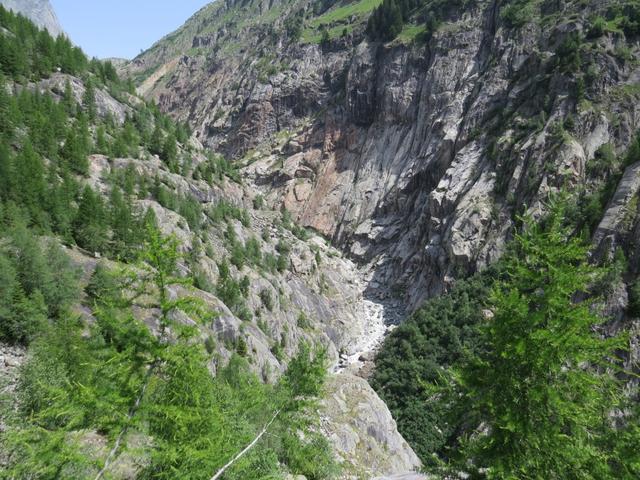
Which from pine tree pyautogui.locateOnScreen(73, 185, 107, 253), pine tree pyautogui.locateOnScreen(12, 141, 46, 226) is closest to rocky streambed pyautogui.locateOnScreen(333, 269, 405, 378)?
pine tree pyautogui.locateOnScreen(73, 185, 107, 253)

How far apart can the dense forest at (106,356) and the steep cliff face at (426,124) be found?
50058mm

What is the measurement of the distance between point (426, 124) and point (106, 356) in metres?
103

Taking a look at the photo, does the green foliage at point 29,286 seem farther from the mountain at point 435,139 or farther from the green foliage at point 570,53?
the green foliage at point 570,53

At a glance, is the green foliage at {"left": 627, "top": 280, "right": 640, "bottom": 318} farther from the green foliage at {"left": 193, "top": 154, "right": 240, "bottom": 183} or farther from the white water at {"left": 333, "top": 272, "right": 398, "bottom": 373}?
the green foliage at {"left": 193, "top": 154, "right": 240, "bottom": 183}

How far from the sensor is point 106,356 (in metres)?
10.1

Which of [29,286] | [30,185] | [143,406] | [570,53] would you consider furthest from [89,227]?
[570,53]

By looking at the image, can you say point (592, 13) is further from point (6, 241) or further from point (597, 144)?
point (6, 241)

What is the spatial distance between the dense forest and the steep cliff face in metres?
50.1

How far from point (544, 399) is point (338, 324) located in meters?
64.5

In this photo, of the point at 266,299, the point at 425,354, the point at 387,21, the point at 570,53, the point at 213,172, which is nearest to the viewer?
the point at 425,354

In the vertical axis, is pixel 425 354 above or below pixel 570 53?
below

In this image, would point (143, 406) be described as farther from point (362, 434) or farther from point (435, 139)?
point (435, 139)

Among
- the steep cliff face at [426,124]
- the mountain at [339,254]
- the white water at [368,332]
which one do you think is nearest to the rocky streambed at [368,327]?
the white water at [368,332]

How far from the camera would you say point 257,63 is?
495ft
